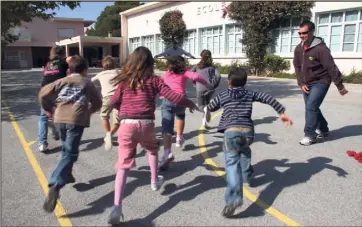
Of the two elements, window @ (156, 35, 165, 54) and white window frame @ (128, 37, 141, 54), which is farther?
white window frame @ (128, 37, 141, 54)

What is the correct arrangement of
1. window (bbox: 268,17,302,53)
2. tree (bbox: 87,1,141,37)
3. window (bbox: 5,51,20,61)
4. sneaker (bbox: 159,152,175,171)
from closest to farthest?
sneaker (bbox: 159,152,175,171) < window (bbox: 268,17,302,53) < window (bbox: 5,51,20,61) < tree (bbox: 87,1,141,37)

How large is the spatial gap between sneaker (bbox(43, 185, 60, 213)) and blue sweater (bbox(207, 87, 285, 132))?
6.30ft

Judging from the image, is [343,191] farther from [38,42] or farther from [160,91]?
[38,42]

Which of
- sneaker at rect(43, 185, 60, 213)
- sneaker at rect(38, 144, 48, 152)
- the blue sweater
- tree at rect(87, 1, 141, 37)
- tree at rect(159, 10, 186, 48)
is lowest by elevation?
sneaker at rect(38, 144, 48, 152)

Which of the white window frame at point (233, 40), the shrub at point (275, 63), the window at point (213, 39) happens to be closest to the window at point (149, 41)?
the window at point (213, 39)

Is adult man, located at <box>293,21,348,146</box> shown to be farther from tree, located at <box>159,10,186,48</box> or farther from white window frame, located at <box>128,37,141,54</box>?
white window frame, located at <box>128,37,141,54</box>

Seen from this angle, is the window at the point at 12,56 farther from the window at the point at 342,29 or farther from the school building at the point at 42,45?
the window at the point at 342,29

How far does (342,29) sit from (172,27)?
1573 centimetres

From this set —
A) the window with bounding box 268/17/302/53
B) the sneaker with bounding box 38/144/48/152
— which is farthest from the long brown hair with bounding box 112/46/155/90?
the window with bounding box 268/17/302/53

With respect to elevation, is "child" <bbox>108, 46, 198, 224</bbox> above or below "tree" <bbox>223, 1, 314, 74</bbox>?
below

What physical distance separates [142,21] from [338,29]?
2318 centimetres

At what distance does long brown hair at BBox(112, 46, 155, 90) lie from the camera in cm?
343

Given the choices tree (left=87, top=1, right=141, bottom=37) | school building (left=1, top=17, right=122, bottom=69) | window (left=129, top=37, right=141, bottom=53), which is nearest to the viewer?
window (left=129, top=37, right=141, bottom=53)

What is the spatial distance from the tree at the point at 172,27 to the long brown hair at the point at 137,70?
2761 centimetres
